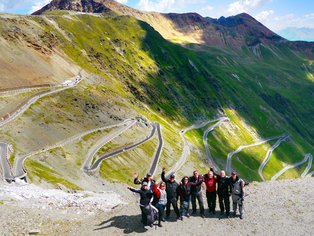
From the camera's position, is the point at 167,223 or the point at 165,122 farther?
the point at 165,122

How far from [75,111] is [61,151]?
3117cm

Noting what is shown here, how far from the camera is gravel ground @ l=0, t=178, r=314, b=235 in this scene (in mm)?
28453

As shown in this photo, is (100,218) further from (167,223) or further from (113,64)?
(113,64)

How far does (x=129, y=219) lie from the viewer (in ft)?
100

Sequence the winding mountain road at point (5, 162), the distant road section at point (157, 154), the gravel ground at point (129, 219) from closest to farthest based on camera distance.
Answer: the gravel ground at point (129, 219) → the winding mountain road at point (5, 162) → the distant road section at point (157, 154)

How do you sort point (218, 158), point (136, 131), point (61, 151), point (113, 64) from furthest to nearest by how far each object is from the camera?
point (113, 64)
point (218, 158)
point (136, 131)
point (61, 151)

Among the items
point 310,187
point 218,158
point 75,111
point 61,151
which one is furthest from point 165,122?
point 310,187

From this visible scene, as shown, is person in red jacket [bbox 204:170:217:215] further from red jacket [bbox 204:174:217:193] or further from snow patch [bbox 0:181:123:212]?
snow patch [bbox 0:181:123:212]

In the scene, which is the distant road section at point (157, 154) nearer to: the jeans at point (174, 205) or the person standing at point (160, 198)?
the jeans at point (174, 205)

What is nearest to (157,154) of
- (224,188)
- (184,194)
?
(224,188)

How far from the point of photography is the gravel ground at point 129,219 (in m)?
28.5

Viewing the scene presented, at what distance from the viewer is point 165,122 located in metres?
176

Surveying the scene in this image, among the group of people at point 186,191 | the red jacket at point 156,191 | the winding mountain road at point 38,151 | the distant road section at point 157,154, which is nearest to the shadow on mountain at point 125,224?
the group of people at point 186,191

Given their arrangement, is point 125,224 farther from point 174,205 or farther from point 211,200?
point 211,200
